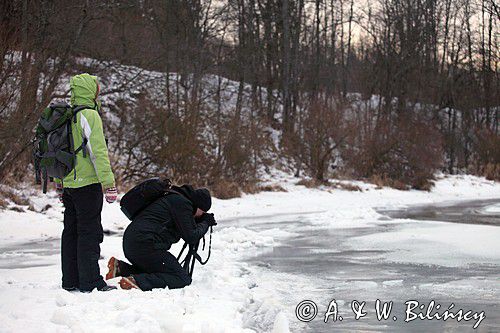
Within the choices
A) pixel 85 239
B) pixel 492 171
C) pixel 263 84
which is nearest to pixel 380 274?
pixel 85 239

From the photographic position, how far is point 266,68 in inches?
1513

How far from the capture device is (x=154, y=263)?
6457 millimetres

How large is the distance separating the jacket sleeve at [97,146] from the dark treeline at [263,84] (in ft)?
15.8

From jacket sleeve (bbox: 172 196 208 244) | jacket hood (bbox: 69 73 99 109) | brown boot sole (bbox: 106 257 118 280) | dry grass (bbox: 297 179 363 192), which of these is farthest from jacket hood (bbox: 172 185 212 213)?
dry grass (bbox: 297 179 363 192)

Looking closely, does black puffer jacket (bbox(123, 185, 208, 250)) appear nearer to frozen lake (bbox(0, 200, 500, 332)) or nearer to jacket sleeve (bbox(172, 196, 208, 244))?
jacket sleeve (bbox(172, 196, 208, 244))

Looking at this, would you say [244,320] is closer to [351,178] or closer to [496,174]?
[351,178]

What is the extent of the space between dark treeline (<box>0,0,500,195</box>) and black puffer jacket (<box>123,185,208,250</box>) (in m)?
5.07

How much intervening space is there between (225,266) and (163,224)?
191 cm

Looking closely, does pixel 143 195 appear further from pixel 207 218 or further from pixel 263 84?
pixel 263 84

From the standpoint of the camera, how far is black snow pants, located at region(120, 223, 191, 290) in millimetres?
6395

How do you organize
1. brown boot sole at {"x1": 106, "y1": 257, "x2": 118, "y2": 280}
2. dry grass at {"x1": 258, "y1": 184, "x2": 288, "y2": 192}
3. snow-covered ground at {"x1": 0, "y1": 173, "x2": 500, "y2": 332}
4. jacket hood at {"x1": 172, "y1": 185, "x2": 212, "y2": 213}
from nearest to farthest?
1. snow-covered ground at {"x1": 0, "y1": 173, "x2": 500, "y2": 332}
2. brown boot sole at {"x1": 106, "y1": 257, "x2": 118, "y2": 280}
3. jacket hood at {"x1": 172, "y1": 185, "x2": 212, "y2": 213}
4. dry grass at {"x1": 258, "y1": 184, "x2": 288, "y2": 192}

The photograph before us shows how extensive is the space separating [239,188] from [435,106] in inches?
1037

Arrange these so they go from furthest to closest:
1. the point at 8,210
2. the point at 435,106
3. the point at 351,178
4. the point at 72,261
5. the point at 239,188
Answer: the point at 435,106 → the point at 351,178 → the point at 239,188 → the point at 8,210 → the point at 72,261

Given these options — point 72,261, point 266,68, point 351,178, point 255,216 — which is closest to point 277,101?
point 266,68
